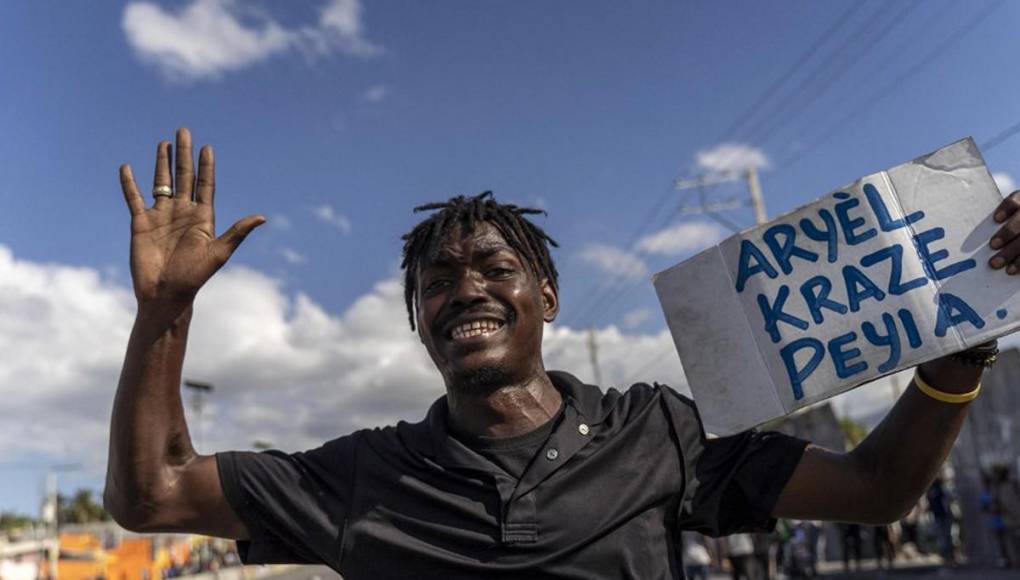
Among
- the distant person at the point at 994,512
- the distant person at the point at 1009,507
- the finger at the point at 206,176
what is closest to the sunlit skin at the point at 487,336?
the finger at the point at 206,176

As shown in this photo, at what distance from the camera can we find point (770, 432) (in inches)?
91.3

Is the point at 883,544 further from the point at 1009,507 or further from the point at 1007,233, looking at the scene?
the point at 1007,233

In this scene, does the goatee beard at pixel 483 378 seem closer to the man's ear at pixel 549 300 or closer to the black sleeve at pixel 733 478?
the man's ear at pixel 549 300

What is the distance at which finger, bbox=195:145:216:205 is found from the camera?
90.8 inches

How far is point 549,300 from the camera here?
8.81 feet

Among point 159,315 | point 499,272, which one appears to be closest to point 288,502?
point 159,315

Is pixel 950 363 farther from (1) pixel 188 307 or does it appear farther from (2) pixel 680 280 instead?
(1) pixel 188 307

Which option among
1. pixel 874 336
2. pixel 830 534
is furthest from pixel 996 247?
pixel 830 534

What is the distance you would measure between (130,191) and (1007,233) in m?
2.20

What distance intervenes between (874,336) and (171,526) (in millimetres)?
1864

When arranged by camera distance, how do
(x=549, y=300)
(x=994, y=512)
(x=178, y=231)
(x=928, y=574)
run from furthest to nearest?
(x=928, y=574) < (x=994, y=512) < (x=549, y=300) < (x=178, y=231)

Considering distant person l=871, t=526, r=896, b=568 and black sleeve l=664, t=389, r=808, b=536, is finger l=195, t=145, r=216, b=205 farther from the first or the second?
distant person l=871, t=526, r=896, b=568

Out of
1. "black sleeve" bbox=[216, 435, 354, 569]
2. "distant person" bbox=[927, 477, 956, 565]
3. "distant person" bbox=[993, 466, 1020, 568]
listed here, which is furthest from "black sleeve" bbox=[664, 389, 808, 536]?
"distant person" bbox=[927, 477, 956, 565]

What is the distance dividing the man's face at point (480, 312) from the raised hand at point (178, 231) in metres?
0.52
